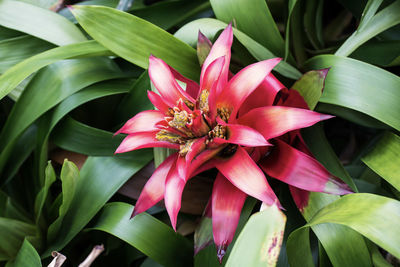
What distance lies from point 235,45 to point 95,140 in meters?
0.45

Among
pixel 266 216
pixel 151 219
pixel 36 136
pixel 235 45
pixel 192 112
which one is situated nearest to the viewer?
pixel 266 216

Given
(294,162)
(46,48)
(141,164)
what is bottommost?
(141,164)

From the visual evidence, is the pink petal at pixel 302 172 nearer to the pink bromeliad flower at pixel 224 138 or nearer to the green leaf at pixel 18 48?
the pink bromeliad flower at pixel 224 138

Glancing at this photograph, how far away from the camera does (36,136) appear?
1.13m

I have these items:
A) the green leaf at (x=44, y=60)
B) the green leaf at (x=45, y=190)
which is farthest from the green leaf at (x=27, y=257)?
the green leaf at (x=44, y=60)

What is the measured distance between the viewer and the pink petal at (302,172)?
2.36ft

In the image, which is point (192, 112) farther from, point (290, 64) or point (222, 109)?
point (290, 64)

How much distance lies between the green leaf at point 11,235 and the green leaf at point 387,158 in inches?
34.1

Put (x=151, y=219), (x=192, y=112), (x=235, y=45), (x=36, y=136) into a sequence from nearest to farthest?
(x=192, y=112) → (x=151, y=219) → (x=235, y=45) → (x=36, y=136)

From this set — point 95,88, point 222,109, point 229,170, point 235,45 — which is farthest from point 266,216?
point 95,88

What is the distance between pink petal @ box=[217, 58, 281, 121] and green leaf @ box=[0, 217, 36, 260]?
2.01 feet

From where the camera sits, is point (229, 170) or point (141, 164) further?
point (141, 164)

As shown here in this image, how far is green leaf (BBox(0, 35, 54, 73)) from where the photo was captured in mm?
1113

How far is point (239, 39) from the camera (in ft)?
2.94
